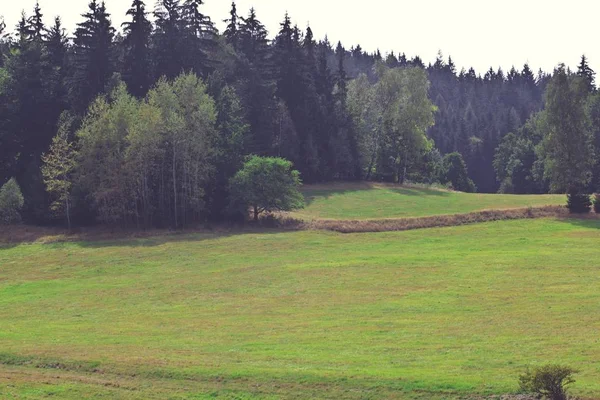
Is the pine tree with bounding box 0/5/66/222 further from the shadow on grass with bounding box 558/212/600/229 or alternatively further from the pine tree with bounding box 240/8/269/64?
the shadow on grass with bounding box 558/212/600/229

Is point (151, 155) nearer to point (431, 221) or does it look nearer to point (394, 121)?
point (431, 221)

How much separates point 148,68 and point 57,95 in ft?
49.0

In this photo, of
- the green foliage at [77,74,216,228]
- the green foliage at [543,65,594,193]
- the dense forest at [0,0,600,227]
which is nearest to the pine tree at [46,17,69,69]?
the dense forest at [0,0,600,227]

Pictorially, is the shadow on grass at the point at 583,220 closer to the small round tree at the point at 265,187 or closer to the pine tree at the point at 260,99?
the small round tree at the point at 265,187

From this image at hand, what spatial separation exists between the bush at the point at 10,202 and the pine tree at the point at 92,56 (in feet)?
67.7

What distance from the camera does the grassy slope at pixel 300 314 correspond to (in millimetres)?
33000

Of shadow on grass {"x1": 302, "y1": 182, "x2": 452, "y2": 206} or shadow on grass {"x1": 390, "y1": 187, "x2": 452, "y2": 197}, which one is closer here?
shadow on grass {"x1": 302, "y1": 182, "x2": 452, "y2": 206}

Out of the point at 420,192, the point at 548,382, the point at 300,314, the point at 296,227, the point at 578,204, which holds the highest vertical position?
the point at 420,192

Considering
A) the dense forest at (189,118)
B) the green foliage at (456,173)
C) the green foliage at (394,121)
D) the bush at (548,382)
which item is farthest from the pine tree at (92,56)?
the green foliage at (456,173)

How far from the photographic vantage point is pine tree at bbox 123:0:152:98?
4316 inches

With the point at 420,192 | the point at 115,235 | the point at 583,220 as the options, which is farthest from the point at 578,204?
the point at 115,235

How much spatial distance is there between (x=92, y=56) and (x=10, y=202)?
102 feet

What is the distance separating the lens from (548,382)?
2788cm

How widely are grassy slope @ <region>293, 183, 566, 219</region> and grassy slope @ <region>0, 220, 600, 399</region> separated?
13283 millimetres
